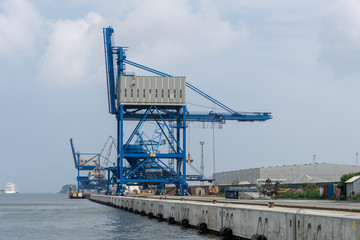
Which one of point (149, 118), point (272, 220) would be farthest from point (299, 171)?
point (272, 220)

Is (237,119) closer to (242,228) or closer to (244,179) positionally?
(244,179)

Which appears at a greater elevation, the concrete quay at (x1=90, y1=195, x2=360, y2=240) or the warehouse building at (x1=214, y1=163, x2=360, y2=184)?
the warehouse building at (x1=214, y1=163, x2=360, y2=184)

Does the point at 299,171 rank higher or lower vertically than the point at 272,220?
higher

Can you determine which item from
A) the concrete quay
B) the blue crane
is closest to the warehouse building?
the blue crane

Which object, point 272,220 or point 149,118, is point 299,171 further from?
point 272,220

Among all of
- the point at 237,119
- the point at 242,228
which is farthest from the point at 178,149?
the point at 242,228

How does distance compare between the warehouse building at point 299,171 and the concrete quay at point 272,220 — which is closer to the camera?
the concrete quay at point 272,220

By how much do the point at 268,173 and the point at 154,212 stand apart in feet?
264

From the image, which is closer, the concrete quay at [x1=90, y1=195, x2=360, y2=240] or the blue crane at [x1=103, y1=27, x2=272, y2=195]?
the concrete quay at [x1=90, y1=195, x2=360, y2=240]

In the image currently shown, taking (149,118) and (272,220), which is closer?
(272,220)

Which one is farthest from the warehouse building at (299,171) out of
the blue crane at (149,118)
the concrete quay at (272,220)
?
the concrete quay at (272,220)

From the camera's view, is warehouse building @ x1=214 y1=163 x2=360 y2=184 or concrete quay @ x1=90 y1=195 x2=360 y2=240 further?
warehouse building @ x1=214 y1=163 x2=360 y2=184

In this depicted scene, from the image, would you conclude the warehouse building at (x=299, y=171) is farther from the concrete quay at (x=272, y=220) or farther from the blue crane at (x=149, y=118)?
the concrete quay at (x=272, y=220)

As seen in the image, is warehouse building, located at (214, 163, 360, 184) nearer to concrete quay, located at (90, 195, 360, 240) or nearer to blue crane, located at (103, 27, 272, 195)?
blue crane, located at (103, 27, 272, 195)
